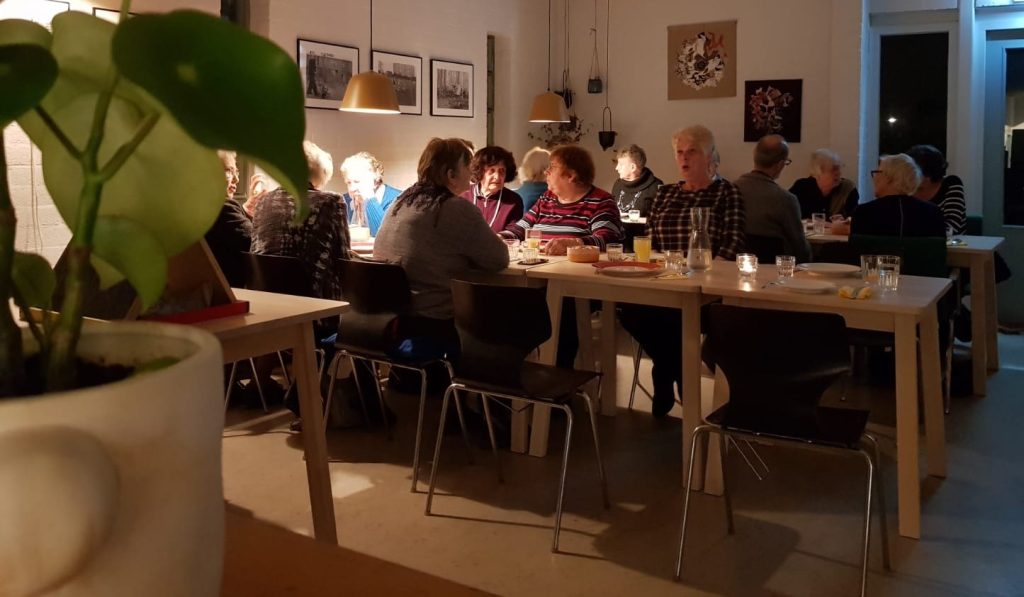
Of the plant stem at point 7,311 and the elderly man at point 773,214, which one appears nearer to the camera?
the plant stem at point 7,311

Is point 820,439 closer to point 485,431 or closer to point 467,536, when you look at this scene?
point 467,536

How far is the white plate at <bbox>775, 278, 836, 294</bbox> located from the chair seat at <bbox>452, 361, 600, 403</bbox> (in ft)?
2.30

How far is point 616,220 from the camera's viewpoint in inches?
184

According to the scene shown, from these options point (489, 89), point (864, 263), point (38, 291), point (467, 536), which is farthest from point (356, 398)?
point (489, 89)

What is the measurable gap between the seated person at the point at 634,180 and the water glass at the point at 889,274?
4.14 meters

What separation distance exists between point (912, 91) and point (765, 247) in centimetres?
372

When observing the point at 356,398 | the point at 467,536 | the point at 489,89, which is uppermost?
the point at 489,89

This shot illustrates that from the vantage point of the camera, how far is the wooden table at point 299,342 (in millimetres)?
2041

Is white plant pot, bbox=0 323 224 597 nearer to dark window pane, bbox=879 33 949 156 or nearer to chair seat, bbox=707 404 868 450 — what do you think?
chair seat, bbox=707 404 868 450

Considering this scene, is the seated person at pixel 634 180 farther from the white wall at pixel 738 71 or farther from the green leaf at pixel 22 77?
the green leaf at pixel 22 77

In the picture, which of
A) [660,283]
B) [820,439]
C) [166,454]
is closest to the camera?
[166,454]

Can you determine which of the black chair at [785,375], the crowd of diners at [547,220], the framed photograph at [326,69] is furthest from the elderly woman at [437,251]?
the framed photograph at [326,69]

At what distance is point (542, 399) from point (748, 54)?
5.66 metres

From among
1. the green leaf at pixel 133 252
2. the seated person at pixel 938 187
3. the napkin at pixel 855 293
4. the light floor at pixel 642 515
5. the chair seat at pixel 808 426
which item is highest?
the seated person at pixel 938 187
